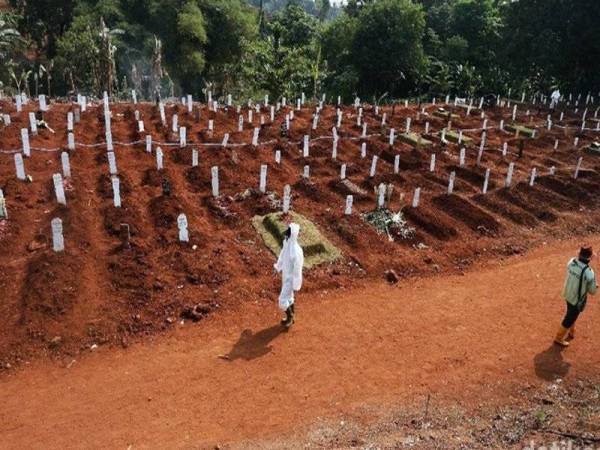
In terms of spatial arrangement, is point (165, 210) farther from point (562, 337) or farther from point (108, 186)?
point (562, 337)

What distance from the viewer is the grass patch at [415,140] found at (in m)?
18.5

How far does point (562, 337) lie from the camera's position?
820 cm

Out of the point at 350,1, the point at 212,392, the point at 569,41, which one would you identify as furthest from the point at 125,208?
the point at 350,1

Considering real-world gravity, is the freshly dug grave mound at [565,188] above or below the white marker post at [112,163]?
below

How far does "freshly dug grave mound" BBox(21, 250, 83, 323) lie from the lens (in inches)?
331

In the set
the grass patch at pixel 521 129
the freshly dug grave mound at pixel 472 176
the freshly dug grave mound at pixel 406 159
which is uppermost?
the grass patch at pixel 521 129

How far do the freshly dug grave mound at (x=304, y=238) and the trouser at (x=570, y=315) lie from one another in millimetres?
4325

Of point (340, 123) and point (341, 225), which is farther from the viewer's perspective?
point (340, 123)

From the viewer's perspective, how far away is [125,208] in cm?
1138

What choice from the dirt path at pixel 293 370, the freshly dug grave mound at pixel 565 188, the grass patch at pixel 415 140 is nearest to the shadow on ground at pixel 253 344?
the dirt path at pixel 293 370

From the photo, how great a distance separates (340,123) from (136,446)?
17103 mm

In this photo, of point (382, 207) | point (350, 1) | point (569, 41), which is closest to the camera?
point (382, 207)

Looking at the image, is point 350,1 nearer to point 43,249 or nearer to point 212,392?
point 43,249

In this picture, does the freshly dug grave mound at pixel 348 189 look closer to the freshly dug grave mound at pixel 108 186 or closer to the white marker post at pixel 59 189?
the freshly dug grave mound at pixel 108 186
